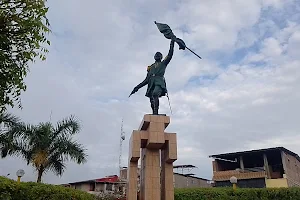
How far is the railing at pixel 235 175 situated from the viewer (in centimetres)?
2677

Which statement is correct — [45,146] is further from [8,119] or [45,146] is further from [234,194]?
[234,194]

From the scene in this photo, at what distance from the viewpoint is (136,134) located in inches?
411

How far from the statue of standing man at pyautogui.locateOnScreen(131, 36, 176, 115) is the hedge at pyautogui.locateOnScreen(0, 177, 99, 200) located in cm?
503

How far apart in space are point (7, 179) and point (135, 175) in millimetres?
4754

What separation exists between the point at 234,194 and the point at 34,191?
10.8m

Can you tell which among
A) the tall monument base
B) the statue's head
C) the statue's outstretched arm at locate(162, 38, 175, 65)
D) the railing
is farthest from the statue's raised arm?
the railing

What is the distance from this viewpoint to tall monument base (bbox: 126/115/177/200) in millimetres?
10115

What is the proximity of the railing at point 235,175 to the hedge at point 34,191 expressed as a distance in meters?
17.5

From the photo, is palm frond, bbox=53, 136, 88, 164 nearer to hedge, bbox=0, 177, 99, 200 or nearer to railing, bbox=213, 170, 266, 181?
hedge, bbox=0, 177, 99, 200

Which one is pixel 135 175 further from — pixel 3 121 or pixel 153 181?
pixel 3 121

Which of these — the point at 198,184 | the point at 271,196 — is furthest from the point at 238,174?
the point at 271,196

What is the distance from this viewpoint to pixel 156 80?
11.5 meters

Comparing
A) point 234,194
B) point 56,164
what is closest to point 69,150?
point 56,164

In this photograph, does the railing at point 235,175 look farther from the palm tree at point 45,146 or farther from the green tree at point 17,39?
the green tree at point 17,39
